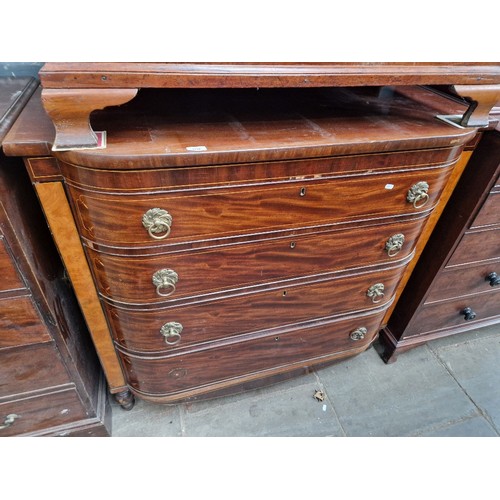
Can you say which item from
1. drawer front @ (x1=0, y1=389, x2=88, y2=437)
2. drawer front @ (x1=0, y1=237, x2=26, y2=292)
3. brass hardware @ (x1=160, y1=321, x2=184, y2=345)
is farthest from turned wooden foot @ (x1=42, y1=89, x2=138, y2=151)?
drawer front @ (x1=0, y1=389, x2=88, y2=437)

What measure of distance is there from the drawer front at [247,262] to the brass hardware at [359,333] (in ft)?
1.02

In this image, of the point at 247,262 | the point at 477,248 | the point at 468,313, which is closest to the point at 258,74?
the point at 247,262

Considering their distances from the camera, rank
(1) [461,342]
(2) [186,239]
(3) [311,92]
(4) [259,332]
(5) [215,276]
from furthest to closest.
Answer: (1) [461,342] → (4) [259,332] → (3) [311,92] → (5) [215,276] → (2) [186,239]

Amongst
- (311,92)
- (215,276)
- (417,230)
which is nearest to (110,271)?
(215,276)

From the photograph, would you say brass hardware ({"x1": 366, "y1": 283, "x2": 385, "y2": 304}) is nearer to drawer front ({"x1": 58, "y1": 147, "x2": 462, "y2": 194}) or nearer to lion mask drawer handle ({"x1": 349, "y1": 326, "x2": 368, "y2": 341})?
lion mask drawer handle ({"x1": 349, "y1": 326, "x2": 368, "y2": 341})

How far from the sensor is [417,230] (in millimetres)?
1021

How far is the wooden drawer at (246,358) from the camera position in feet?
3.51

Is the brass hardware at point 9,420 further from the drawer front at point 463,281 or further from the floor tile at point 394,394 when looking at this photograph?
the drawer front at point 463,281

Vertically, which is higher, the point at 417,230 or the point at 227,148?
the point at 227,148

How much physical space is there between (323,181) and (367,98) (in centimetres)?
36

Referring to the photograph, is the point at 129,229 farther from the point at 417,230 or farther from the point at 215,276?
the point at 417,230

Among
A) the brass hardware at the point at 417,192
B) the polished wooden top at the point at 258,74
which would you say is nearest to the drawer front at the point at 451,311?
the brass hardware at the point at 417,192

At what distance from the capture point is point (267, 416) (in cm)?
132

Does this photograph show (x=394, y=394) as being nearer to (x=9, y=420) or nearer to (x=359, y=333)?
(x=359, y=333)
